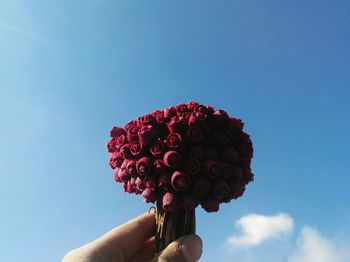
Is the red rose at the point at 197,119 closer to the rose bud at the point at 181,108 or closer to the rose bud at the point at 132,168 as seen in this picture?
the rose bud at the point at 181,108

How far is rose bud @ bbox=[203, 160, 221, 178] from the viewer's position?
4.70 metres

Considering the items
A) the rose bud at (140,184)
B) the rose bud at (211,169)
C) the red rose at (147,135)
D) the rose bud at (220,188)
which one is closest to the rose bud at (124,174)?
the rose bud at (140,184)

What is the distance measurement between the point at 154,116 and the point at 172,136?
535mm

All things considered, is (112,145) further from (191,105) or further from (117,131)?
(191,105)

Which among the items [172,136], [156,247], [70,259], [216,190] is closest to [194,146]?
[172,136]

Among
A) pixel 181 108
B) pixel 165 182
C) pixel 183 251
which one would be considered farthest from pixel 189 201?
pixel 181 108

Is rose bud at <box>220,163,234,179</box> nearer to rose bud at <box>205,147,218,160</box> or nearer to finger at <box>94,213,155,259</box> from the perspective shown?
rose bud at <box>205,147,218,160</box>

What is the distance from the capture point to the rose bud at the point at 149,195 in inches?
189

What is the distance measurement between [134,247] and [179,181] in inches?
57.6

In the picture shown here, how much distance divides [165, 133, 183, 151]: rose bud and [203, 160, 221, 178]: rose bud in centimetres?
39

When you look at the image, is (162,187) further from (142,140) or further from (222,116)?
(222,116)

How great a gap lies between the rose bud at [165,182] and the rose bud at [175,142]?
1.18 ft

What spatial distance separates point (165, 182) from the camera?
15.4 feet

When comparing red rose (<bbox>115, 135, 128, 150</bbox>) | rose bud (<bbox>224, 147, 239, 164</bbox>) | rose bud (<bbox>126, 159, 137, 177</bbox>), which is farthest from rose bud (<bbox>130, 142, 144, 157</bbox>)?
rose bud (<bbox>224, 147, 239, 164</bbox>)
